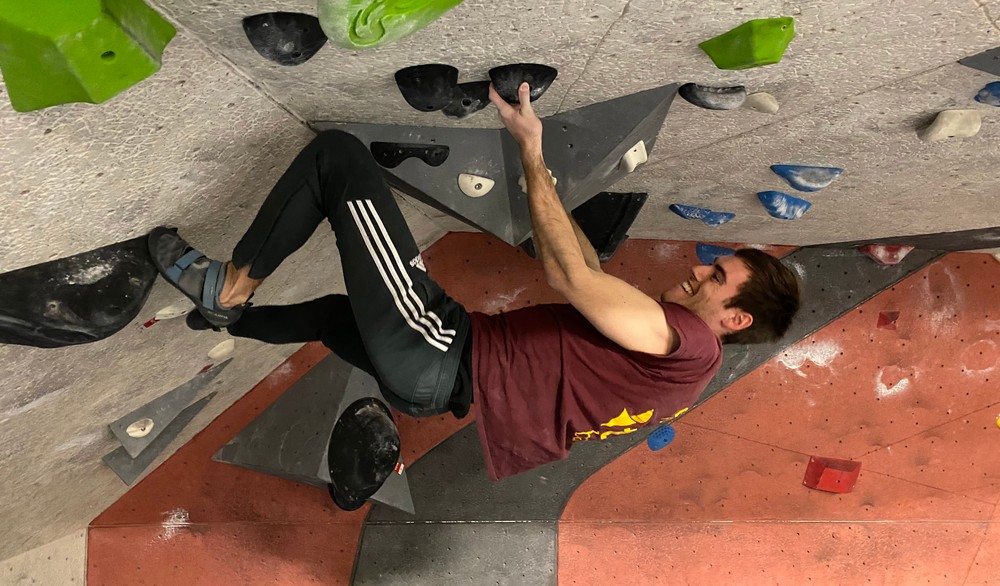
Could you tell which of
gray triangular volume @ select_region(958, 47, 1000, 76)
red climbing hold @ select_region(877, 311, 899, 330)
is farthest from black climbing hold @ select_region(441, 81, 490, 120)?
red climbing hold @ select_region(877, 311, 899, 330)

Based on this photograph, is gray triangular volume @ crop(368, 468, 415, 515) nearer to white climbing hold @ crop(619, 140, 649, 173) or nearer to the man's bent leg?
the man's bent leg

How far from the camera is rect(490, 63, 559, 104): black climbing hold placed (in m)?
1.20

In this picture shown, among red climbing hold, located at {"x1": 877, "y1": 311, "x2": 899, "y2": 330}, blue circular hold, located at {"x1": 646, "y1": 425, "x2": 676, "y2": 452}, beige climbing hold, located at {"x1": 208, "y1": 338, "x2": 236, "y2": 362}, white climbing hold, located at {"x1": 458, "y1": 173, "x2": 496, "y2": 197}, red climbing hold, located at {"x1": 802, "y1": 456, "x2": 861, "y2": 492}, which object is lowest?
red climbing hold, located at {"x1": 802, "y1": 456, "x2": 861, "y2": 492}

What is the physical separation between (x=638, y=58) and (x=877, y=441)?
2042 millimetres

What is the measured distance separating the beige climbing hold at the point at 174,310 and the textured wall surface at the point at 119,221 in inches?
0.7

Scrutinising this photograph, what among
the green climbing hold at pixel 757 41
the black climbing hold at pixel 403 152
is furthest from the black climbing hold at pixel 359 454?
the green climbing hold at pixel 757 41

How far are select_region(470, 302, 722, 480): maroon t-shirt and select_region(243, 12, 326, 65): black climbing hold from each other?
583 millimetres

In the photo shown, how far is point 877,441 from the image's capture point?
105 inches

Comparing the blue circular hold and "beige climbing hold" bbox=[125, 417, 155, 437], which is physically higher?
"beige climbing hold" bbox=[125, 417, 155, 437]

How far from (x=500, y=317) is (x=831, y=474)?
1780mm

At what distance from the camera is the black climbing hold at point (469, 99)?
126 cm

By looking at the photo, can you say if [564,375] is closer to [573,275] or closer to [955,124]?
[573,275]

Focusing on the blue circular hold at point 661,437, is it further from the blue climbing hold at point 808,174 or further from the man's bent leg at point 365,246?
the man's bent leg at point 365,246

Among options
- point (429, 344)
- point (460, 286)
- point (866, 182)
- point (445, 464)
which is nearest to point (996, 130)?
point (866, 182)
